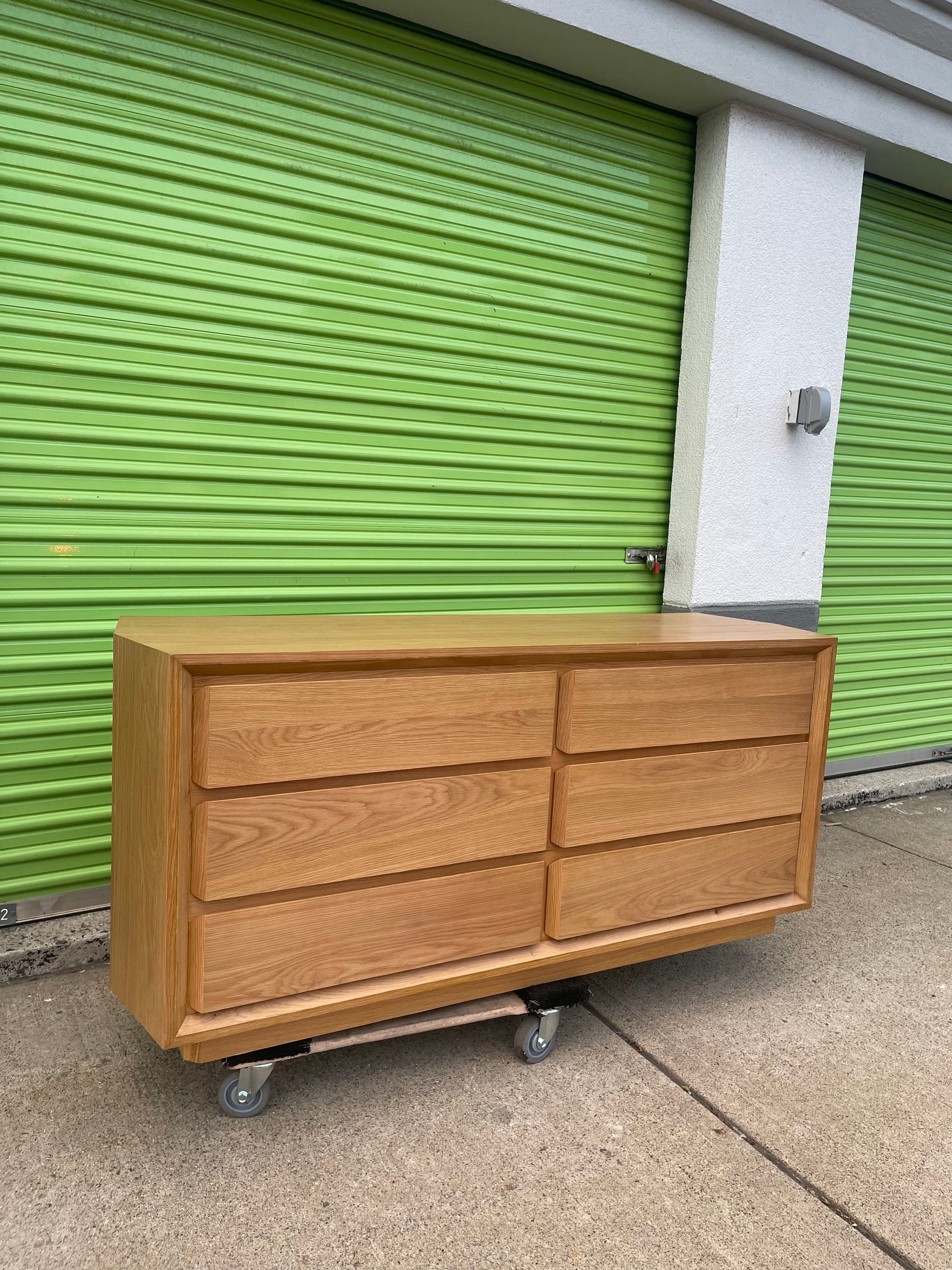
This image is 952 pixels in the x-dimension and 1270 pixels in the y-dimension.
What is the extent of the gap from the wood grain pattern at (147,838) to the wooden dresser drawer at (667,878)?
107 cm

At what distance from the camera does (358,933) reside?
2355 mm

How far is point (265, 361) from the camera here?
331cm

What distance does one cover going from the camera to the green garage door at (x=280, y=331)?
2.95m

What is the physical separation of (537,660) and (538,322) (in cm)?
192

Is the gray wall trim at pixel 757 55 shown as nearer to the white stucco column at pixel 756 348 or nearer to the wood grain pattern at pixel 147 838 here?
the white stucco column at pixel 756 348

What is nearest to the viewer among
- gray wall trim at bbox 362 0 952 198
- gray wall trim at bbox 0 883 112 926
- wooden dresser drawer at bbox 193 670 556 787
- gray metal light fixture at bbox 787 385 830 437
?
wooden dresser drawer at bbox 193 670 556 787

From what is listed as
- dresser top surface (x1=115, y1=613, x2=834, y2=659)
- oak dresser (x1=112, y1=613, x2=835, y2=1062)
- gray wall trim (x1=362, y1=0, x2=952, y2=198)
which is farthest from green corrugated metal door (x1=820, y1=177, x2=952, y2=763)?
oak dresser (x1=112, y1=613, x2=835, y2=1062)

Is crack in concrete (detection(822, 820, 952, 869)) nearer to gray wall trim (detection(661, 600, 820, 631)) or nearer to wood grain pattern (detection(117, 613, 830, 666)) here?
gray wall trim (detection(661, 600, 820, 631))

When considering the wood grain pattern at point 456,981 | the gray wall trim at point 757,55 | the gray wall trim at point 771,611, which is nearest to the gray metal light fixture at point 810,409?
the gray wall trim at point 771,611

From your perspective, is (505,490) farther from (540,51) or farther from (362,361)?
(540,51)

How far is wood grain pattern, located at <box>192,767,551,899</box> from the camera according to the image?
2150 mm

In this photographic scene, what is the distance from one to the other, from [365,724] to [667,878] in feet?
3.86

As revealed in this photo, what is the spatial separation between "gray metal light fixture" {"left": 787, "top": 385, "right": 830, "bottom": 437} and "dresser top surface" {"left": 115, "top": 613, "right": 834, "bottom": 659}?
1394 mm

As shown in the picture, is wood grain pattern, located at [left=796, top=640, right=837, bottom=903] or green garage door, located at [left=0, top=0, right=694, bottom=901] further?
wood grain pattern, located at [left=796, top=640, right=837, bottom=903]
